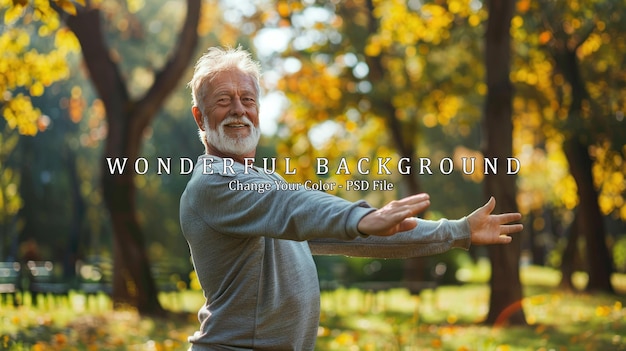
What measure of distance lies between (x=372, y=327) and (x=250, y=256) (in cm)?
1026

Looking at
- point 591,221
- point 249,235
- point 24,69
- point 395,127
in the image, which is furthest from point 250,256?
point 591,221

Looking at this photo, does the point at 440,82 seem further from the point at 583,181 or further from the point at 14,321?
the point at 14,321

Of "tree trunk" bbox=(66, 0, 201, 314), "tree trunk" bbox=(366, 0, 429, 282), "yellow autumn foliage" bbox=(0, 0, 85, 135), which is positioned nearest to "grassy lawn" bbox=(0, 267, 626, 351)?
"tree trunk" bbox=(66, 0, 201, 314)

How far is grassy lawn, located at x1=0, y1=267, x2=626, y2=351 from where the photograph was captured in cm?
1002

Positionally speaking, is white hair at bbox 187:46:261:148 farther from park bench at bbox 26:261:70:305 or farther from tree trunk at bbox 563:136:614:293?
tree trunk at bbox 563:136:614:293

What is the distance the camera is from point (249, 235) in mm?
2971

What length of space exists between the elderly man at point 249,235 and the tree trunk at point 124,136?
33.8 feet

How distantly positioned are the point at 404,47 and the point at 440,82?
2282mm

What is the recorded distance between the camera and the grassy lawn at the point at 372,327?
10.0 m

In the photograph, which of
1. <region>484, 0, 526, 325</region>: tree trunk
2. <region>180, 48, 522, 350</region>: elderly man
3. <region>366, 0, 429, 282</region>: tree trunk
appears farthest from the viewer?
Answer: <region>366, 0, 429, 282</region>: tree trunk

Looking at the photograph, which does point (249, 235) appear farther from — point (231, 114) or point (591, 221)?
point (591, 221)

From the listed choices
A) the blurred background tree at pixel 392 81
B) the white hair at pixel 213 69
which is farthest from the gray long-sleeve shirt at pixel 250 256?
the blurred background tree at pixel 392 81

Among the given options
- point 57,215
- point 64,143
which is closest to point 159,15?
point 64,143

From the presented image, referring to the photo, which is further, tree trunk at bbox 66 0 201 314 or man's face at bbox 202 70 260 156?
tree trunk at bbox 66 0 201 314
